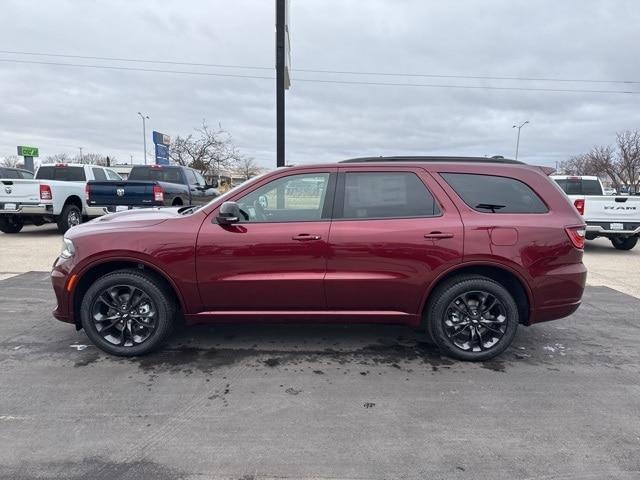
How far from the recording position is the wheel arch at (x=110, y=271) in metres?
3.81

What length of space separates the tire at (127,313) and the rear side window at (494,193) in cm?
277

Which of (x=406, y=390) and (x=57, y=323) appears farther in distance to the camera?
(x=57, y=323)

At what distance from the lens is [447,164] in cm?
399

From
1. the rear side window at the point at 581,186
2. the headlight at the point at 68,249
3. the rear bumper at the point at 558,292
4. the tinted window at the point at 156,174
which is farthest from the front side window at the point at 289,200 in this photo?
the rear side window at the point at 581,186

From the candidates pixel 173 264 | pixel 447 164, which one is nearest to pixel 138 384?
pixel 173 264

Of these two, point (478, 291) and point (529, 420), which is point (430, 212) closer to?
point (478, 291)

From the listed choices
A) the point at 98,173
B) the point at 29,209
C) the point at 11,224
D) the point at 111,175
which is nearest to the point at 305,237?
the point at 29,209

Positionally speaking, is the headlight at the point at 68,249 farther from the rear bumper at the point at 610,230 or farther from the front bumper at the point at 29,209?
the rear bumper at the point at 610,230

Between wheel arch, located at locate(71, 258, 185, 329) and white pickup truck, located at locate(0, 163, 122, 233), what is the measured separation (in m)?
7.53

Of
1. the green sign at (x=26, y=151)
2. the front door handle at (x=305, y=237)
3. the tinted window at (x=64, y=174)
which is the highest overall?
the green sign at (x=26, y=151)

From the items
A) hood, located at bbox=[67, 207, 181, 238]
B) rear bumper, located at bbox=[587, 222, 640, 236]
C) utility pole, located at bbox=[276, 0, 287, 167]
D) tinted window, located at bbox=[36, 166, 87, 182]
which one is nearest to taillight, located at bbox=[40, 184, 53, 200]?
tinted window, located at bbox=[36, 166, 87, 182]

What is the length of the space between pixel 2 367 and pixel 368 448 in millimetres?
3165

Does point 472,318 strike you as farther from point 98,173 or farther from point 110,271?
point 98,173

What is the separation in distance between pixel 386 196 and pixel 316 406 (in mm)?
1864
